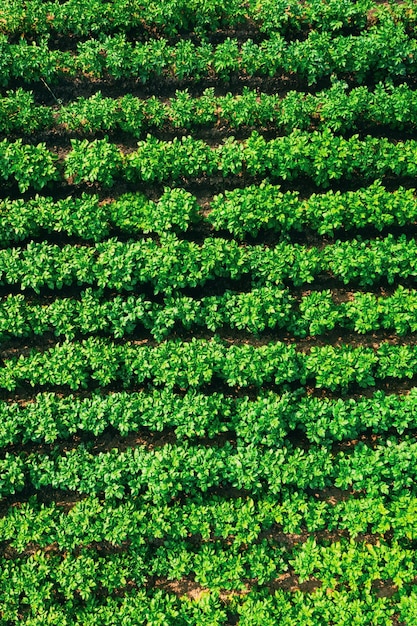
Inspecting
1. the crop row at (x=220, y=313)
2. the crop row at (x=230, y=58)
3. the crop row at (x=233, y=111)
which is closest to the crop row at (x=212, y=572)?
the crop row at (x=220, y=313)

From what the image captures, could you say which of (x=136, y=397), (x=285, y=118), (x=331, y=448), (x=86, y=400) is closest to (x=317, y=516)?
(x=331, y=448)

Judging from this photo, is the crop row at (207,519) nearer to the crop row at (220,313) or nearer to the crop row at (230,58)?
the crop row at (220,313)

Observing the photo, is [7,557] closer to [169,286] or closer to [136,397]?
[136,397]

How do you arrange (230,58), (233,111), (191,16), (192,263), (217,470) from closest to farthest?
1. (217,470)
2. (192,263)
3. (233,111)
4. (230,58)
5. (191,16)

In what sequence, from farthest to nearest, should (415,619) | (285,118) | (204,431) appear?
(285,118), (204,431), (415,619)

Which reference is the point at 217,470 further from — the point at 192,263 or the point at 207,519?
the point at 192,263

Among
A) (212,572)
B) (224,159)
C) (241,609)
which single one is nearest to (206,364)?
(212,572)
